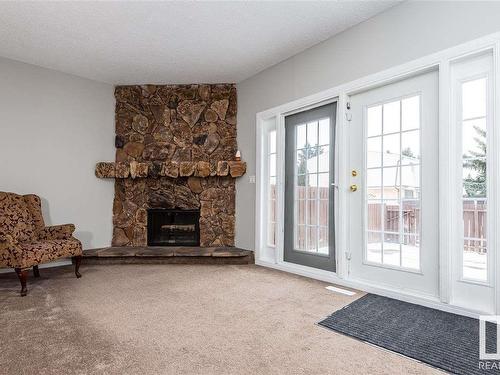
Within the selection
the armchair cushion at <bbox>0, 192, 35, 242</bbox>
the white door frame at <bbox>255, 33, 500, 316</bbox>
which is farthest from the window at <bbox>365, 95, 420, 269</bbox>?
the armchair cushion at <bbox>0, 192, 35, 242</bbox>

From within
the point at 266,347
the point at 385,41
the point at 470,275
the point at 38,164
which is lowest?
the point at 266,347

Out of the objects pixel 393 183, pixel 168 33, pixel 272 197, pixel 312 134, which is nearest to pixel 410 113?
pixel 393 183

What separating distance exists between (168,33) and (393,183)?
2655 millimetres

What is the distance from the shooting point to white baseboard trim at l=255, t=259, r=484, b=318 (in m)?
2.28

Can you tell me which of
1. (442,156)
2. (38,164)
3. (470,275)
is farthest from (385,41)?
(38,164)

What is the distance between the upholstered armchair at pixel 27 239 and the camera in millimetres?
2803

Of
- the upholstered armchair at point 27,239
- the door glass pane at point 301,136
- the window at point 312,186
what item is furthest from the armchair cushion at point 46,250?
the door glass pane at point 301,136

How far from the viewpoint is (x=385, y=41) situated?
108 inches

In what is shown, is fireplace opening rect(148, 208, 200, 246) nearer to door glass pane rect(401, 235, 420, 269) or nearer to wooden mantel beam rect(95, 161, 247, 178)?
wooden mantel beam rect(95, 161, 247, 178)

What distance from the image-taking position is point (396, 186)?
2.74 meters

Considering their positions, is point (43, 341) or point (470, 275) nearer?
point (43, 341)

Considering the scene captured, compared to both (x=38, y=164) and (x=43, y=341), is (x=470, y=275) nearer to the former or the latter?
(x=43, y=341)

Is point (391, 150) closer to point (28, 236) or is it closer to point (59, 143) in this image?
point (28, 236)

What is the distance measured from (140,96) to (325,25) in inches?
112
